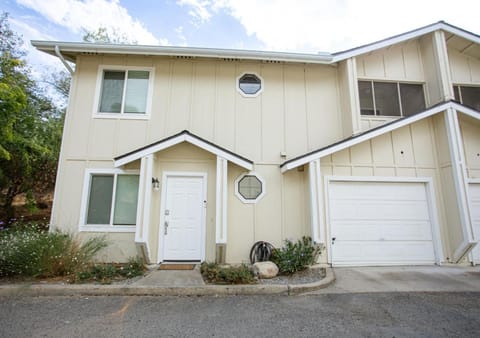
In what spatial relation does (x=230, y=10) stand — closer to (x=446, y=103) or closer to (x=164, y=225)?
(x=446, y=103)

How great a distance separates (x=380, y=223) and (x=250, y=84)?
17.9 ft

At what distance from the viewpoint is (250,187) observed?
595cm

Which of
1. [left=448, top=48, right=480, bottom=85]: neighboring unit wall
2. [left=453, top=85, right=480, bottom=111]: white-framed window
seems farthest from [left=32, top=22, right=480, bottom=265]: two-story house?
[left=453, top=85, right=480, bottom=111]: white-framed window

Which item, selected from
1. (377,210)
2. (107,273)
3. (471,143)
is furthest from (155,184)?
(471,143)

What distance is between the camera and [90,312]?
10.8 ft

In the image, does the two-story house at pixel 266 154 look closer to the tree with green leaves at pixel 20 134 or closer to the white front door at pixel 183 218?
the white front door at pixel 183 218

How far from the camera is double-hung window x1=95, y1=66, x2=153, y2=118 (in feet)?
20.4

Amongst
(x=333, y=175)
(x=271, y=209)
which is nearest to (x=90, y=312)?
(x=271, y=209)

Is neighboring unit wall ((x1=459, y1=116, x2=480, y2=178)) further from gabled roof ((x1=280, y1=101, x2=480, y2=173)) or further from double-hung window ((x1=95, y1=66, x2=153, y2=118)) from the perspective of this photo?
double-hung window ((x1=95, y1=66, x2=153, y2=118))

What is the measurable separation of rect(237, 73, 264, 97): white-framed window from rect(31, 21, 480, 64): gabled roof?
52 centimetres

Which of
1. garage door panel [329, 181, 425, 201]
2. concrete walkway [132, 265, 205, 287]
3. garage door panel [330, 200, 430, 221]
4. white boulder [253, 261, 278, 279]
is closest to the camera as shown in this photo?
concrete walkway [132, 265, 205, 287]

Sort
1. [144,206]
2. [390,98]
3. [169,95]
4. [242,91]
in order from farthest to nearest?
[390,98], [242,91], [169,95], [144,206]

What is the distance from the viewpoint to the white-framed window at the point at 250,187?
19.3 feet

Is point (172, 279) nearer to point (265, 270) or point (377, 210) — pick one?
point (265, 270)
